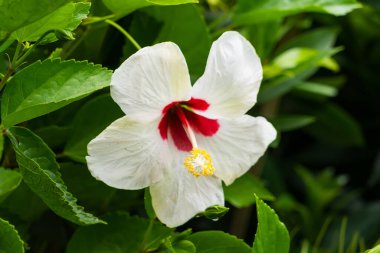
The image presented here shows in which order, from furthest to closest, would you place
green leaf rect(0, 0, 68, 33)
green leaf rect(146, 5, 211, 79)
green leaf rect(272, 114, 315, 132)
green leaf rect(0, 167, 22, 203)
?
green leaf rect(272, 114, 315, 132)
green leaf rect(146, 5, 211, 79)
green leaf rect(0, 167, 22, 203)
green leaf rect(0, 0, 68, 33)

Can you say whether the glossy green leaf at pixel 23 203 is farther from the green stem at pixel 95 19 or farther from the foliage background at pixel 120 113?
the green stem at pixel 95 19

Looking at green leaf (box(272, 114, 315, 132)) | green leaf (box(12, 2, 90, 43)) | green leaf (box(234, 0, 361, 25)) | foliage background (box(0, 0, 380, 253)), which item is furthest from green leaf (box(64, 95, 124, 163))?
green leaf (box(272, 114, 315, 132))

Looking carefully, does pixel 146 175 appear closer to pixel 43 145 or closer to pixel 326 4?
pixel 43 145

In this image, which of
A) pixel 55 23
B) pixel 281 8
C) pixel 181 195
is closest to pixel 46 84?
pixel 55 23

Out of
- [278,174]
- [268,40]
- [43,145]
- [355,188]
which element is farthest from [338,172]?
[43,145]

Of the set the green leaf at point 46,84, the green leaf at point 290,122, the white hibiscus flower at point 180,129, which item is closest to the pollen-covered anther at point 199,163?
the white hibiscus flower at point 180,129

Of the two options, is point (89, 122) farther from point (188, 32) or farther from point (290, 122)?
point (290, 122)

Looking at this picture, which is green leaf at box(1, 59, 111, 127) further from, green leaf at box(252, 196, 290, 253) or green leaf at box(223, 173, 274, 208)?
green leaf at box(223, 173, 274, 208)
